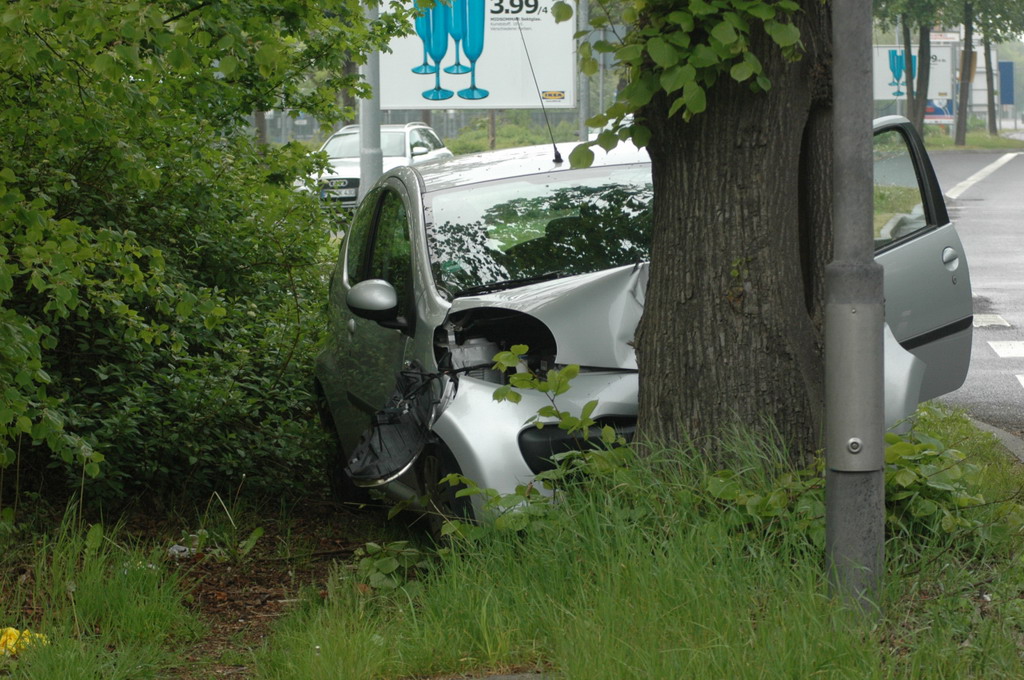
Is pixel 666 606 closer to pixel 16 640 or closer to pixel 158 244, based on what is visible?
pixel 16 640

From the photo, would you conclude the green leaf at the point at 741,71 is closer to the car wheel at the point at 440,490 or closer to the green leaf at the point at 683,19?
the green leaf at the point at 683,19

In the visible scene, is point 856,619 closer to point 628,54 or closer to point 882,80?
point 628,54

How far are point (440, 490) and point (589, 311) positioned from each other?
84cm

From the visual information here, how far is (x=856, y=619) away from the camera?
3.63m

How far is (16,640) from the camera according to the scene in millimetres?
4180

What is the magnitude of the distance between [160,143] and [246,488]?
1.73 m

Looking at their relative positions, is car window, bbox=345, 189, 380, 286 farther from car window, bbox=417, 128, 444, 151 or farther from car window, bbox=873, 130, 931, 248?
car window, bbox=417, 128, 444, 151

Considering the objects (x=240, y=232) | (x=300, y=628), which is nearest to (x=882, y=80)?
(x=240, y=232)

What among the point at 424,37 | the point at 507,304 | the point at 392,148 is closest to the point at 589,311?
the point at 507,304

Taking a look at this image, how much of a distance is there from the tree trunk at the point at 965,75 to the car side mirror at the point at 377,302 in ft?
162

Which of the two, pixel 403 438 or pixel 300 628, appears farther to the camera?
pixel 403 438

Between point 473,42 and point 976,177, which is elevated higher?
point 473,42

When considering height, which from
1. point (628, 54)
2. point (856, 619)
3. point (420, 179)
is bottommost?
point (856, 619)

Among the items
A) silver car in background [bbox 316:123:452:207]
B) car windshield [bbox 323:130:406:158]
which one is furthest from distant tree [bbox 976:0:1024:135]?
car windshield [bbox 323:130:406:158]
